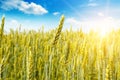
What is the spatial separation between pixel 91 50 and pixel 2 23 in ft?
2.96

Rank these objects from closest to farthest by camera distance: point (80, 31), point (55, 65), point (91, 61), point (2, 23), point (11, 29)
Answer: point (55, 65), point (91, 61), point (2, 23), point (11, 29), point (80, 31)

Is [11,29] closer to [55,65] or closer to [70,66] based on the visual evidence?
[55,65]

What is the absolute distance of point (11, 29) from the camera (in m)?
4.02

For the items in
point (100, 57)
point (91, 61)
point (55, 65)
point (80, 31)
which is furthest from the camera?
point (80, 31)

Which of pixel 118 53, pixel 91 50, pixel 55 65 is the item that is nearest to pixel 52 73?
pixel 55 65

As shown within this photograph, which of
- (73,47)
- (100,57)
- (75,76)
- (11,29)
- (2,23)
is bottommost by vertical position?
(75,76)

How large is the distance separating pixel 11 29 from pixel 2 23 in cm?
169

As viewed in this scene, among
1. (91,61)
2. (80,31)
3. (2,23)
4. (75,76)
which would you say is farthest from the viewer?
(80,31)

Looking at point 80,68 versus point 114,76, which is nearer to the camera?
point 80,68

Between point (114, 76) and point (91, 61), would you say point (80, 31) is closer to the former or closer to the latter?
point (91, 61)

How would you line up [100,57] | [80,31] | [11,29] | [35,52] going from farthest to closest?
[80,31] → [11,29] → [35,52] → [100,57]

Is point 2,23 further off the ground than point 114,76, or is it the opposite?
point 2,23

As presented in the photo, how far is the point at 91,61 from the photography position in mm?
2168

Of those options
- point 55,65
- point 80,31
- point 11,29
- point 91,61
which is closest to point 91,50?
point 91,61
